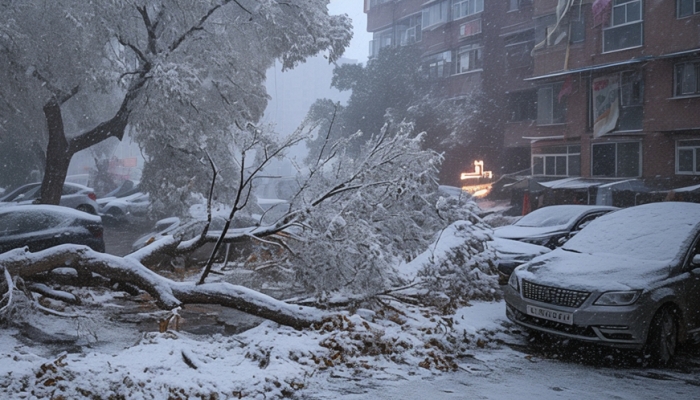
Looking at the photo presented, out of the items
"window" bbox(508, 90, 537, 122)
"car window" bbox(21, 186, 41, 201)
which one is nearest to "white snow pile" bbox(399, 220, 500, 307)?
"window" bbox(508, 90, 537, 122)

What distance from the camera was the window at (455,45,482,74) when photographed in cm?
1938

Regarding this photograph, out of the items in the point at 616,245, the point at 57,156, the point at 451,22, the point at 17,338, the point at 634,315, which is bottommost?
the point at 17,338

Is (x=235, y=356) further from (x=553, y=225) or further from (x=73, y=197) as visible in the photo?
(x=73, y=197)

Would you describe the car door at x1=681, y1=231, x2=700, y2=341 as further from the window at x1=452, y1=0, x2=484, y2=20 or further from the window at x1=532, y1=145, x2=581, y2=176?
the window at x1=452, y1=0, x2=484, y2=20

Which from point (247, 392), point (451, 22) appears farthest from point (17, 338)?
point (451, 22)

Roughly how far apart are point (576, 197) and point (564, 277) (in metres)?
10.1

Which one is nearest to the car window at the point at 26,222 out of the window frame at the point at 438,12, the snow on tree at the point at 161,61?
the snow on tree at the point at 161,61

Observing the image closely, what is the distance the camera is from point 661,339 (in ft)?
17.7

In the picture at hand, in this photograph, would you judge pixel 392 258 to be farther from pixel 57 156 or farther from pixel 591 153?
pixel 591 153

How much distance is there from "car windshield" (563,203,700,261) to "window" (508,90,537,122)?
433 inches

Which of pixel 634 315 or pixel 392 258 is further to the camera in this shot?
pixel 392 258

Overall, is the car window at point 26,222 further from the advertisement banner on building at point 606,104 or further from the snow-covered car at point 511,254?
the advertisement banner on building at point 606,104

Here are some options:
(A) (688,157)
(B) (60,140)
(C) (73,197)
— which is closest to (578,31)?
(A) (688,157)

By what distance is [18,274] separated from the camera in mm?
6156
